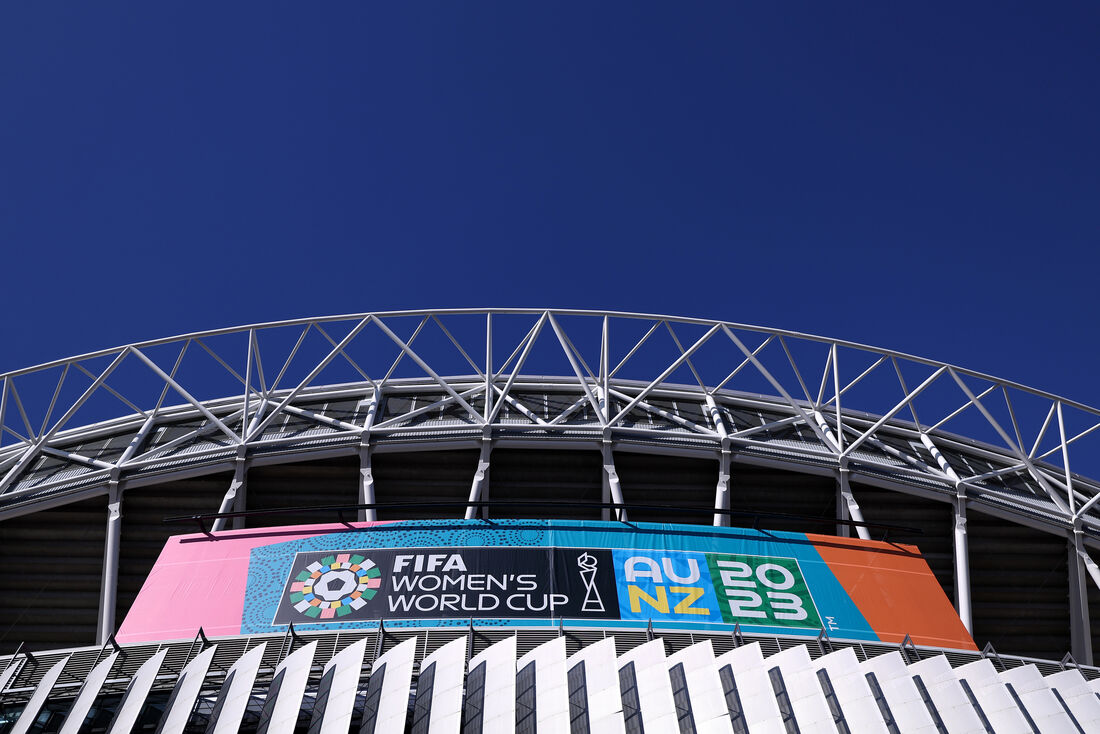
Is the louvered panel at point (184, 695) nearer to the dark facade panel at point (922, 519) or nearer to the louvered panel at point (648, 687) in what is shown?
the louvered panel at point (648, 687)

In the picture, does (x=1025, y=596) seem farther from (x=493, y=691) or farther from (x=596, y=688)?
(x=493, y=691)

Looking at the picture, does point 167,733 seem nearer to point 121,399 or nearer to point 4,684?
point 4,684

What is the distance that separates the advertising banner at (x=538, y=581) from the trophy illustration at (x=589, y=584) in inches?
1.4

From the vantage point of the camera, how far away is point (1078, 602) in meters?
26.8

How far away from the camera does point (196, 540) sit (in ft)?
78.8

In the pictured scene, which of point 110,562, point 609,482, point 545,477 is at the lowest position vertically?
point 110,562

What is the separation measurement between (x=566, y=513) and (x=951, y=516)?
11.4 m

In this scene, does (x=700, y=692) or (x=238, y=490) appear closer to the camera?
(x=700, y=692)

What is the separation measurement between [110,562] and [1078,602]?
25.9 meters

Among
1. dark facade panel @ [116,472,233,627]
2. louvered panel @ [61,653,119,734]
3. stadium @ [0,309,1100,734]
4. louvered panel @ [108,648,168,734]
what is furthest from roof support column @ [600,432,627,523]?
louvered panel @ [61,653,119,734]

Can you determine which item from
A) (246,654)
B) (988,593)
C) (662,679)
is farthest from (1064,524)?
(246,654)

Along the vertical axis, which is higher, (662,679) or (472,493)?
(472,493)

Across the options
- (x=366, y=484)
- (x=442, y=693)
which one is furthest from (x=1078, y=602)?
(x=366, y=484)

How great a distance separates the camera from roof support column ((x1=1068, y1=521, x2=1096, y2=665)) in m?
25.9
